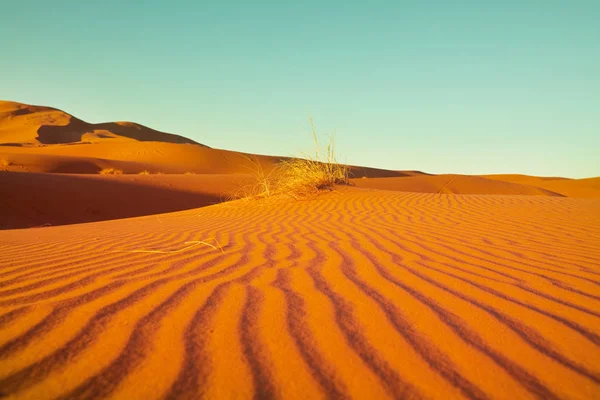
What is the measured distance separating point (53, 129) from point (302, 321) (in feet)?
198

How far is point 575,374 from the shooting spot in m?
1.28

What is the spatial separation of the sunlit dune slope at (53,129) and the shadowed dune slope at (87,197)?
33377 mm

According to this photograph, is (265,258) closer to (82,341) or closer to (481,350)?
(82,341)

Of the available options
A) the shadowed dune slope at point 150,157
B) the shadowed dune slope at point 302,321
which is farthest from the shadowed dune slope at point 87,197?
the shadowed dune slope at point 150,157

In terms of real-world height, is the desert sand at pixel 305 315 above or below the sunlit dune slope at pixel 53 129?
below

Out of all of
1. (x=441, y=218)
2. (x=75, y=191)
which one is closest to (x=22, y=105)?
(x=75, y=191)

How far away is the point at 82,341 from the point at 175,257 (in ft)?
4.51

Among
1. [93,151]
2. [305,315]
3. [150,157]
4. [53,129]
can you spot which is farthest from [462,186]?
[53,129]

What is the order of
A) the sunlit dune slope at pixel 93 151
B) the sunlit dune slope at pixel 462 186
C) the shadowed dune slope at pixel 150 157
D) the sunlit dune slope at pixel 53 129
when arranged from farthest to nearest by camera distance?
1. the sunlit dune slope at pixel 53 129
2. the shadowed dune slope at pixel 150 157
3. the sunlit dune slope at pixel 462 186
4. the sunlit dune slope at pixel 93 151

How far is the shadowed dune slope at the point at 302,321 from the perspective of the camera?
1.21m

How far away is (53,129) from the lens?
5172cm

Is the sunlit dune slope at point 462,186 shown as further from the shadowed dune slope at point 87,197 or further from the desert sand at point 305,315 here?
the desert sand at point 305,315

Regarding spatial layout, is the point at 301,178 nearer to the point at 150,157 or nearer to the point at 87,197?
the point at 87,197

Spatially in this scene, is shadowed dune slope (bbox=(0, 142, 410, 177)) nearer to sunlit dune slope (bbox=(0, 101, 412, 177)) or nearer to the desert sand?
sunlit dune slope (bbox=(0, 101, 412, 177))
